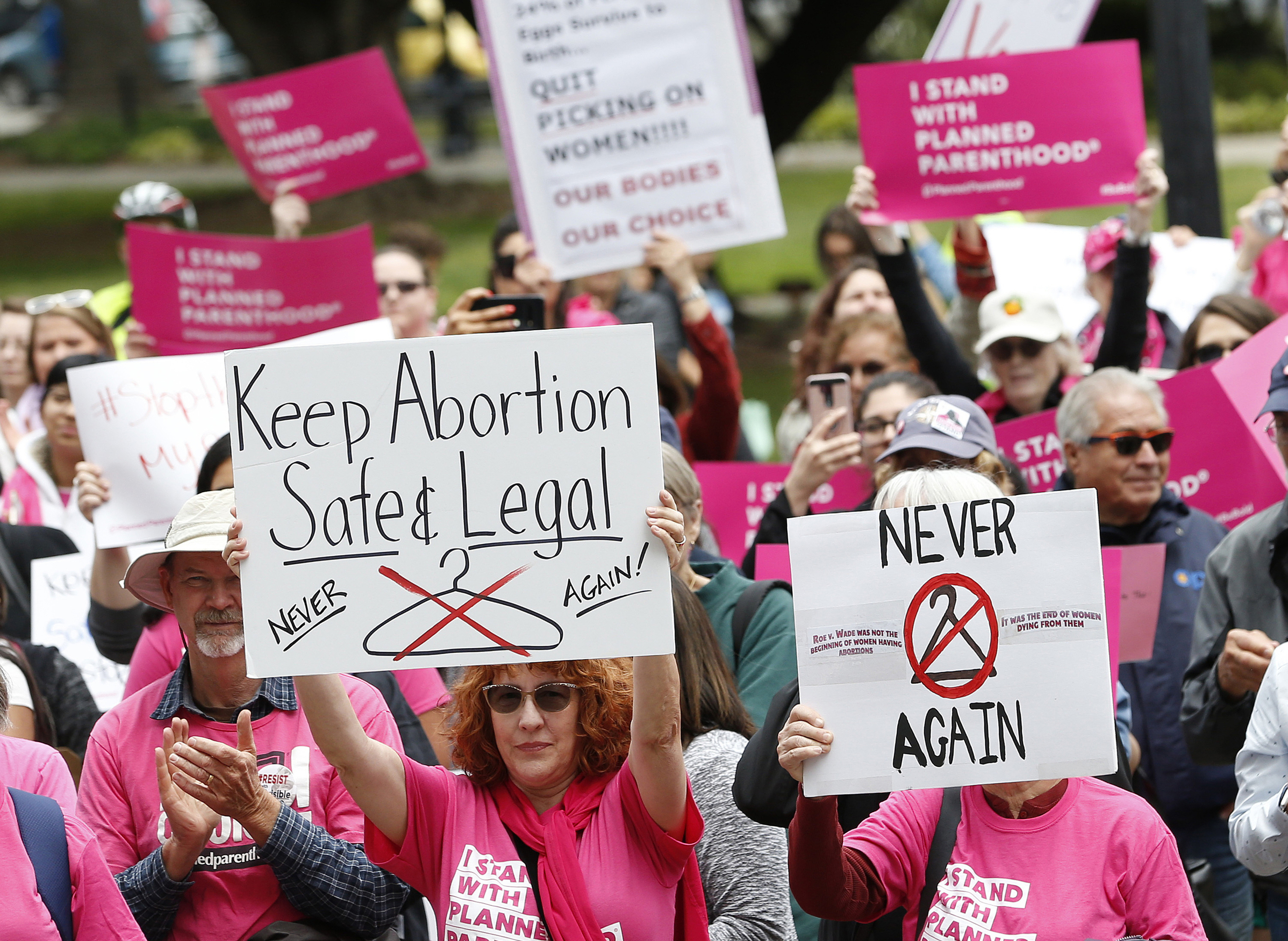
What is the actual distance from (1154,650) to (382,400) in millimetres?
2558

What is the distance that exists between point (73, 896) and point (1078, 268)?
17.3 ft

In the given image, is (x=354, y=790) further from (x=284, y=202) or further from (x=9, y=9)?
(x=9, y=9)

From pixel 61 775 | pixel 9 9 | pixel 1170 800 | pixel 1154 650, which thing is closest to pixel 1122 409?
pixel 1154 650

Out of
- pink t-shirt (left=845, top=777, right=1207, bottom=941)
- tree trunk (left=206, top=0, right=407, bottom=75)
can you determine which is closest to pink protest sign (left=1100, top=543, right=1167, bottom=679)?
pink t-shirt (left=845, top=777, right=1207, bottom=941)

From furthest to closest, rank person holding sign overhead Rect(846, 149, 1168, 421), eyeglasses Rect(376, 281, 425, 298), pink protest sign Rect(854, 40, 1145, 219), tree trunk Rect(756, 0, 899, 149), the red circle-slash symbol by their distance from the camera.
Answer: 1. tree trunk Rect(756, 0, 899, 149)
2. eyeglasses Rect(376, 281, 425, 298)
3. pink protest sign Rect(854, 40, 1145, 219)
4. person holding sign overhead Rect(846, 149, 1168, 421)
5. the red circle-slash symbol

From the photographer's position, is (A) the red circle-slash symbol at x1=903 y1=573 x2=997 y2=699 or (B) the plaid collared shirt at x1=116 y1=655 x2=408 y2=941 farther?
(B) the plaid collared shirt at x1=116 y1=655 x2=408 y2=941

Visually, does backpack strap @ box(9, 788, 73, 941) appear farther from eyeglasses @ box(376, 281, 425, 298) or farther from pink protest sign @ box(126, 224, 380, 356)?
eyeglasses @ box(376, 281, 425, 298)

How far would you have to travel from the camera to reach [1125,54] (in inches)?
236

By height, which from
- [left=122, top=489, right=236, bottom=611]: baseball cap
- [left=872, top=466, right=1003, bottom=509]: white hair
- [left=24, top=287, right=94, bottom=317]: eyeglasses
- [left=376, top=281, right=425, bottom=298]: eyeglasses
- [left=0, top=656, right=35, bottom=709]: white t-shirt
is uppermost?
[left=24, top=287, right=94, bottom=317]: eyeglasses

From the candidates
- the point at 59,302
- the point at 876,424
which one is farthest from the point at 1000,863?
the point at 59,302

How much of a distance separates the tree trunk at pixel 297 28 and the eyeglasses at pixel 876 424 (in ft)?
45.6

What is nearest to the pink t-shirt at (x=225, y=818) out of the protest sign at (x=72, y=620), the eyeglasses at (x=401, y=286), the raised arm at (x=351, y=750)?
the raised arm at (x=351, y=750)

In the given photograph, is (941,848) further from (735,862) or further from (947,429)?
(947,429)

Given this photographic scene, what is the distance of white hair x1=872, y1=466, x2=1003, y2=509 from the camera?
333 cm
